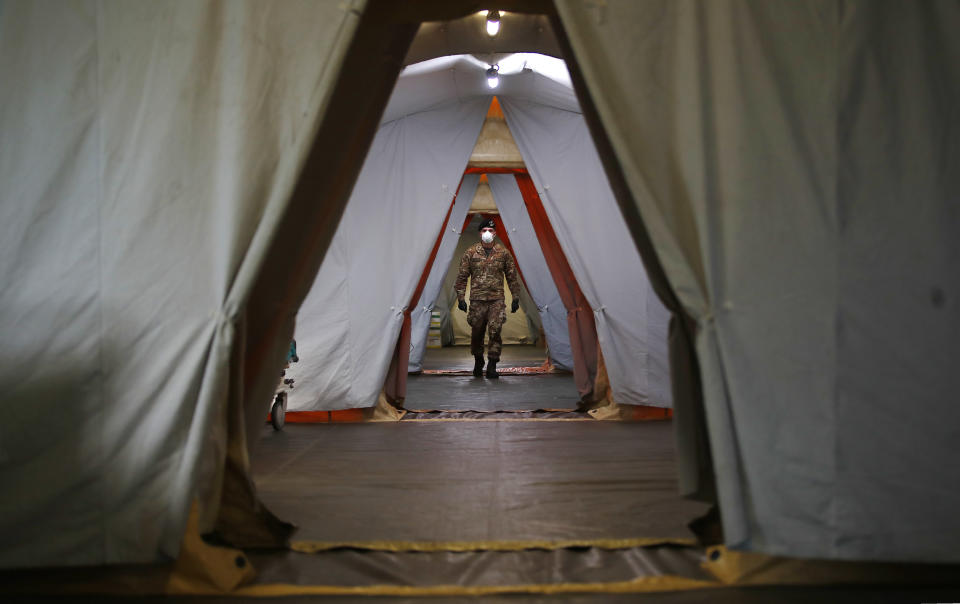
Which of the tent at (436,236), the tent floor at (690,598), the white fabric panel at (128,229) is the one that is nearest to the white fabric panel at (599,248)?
the tent at (436,236)

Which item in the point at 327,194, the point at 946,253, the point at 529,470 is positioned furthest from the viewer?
the point at 529,470

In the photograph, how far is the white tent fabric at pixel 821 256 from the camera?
1.69m

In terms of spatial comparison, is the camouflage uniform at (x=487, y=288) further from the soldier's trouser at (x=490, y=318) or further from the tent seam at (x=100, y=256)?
the tent seam at (x=100, y=256)

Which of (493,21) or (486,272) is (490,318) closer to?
(486,272)

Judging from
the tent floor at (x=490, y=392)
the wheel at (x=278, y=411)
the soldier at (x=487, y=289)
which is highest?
the soldier at (x=487, y=289)

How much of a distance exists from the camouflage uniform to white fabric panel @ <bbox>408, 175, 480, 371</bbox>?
1.08 ft

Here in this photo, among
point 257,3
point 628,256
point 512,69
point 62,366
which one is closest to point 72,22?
point 257,3

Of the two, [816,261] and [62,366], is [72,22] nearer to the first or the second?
[62,366]

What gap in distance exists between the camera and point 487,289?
669 cm

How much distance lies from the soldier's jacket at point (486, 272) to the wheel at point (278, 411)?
9.88ft

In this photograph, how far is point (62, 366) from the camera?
1.76 m

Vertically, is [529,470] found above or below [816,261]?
below

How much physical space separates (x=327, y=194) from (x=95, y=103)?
0.74 meters

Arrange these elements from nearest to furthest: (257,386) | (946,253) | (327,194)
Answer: (946,253)
(257,386)
(327,194)
